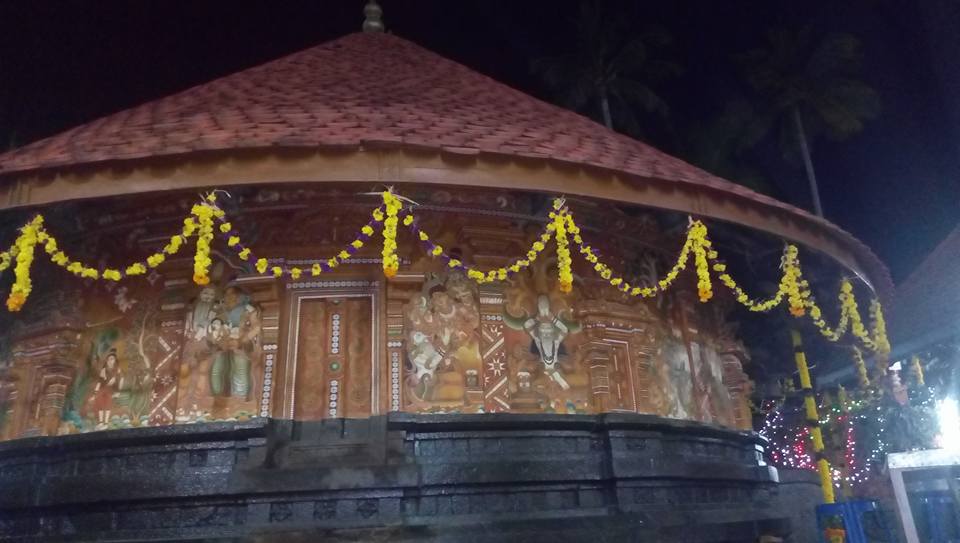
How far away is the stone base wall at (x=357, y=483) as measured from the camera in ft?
17.1

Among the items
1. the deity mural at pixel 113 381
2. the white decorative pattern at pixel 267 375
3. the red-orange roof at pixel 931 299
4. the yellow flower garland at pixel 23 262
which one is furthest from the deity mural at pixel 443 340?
the red-orange roof at pixel 931 299

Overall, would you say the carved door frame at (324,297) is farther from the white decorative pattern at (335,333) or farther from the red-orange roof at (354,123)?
the red-orange roof at (354,123)

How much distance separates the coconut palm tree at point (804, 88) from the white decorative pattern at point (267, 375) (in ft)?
58.7

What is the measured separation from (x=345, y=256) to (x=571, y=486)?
8.59ft

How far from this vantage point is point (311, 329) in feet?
19.7

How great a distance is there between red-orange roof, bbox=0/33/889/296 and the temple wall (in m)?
0.55

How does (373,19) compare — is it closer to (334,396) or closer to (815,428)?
(334,396)

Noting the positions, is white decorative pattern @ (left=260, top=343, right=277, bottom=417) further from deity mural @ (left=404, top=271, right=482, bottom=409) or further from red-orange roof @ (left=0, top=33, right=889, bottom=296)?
red-orange roof @ (left=0, top=33, right=889, bottom=296)

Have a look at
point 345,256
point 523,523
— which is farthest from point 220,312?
point 523,523

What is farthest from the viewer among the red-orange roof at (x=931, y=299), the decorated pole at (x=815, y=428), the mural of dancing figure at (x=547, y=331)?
the red-orange roof at (x=931, y=299)

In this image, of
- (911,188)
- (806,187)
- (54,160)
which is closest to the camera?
(54,160)

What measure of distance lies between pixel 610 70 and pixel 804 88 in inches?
230

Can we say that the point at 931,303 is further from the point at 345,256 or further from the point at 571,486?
the point at 345,256

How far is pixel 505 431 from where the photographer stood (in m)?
5.69
